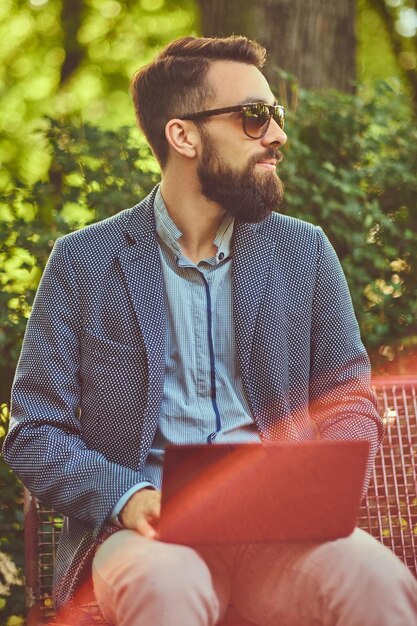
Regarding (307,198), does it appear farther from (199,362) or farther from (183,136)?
(199,362)

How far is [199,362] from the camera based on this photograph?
10.1 ft

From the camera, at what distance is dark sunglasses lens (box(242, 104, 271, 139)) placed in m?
3.22

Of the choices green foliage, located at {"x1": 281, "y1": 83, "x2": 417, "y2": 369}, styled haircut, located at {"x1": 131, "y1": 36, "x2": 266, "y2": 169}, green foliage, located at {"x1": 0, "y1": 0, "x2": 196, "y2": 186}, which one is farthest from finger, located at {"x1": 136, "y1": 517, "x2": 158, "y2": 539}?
green foliage, located at {"x1": 0, "y1": 0, "x2": 196, "y2": 186}

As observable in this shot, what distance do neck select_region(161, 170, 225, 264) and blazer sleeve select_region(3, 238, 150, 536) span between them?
0.42 m

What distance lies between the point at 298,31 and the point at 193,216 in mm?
3242

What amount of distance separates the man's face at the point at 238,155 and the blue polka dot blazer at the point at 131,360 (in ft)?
0.38

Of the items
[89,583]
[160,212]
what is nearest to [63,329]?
[160,212]

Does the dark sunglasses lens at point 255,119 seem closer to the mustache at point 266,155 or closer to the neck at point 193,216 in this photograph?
the mustache at point 266,155

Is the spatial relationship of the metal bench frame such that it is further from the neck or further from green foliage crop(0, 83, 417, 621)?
green foliage crop(0, 83, 417, 621)

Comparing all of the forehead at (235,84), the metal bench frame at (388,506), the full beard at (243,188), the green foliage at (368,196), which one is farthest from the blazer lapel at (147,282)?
the green foliage at (368,196)

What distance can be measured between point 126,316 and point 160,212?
17.9 inches

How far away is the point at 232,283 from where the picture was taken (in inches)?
125

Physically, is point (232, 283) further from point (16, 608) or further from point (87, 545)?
point (16, 608)

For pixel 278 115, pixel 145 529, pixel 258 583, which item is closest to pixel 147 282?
pixel 278 115
